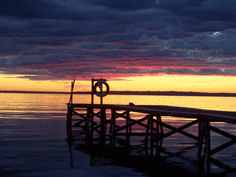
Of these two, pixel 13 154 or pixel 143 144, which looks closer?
pixel 13 154

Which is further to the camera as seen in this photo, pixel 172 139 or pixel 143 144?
pixel 172 139

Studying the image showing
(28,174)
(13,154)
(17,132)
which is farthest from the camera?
(17,132)

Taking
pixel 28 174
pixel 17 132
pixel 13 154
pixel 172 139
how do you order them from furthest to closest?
pixel 17 132 → pixel 172 139 → pixel 13 154 → pixel 28 174

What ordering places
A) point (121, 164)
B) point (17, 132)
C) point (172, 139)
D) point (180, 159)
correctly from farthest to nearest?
point (17, 132) < point (172, 139) < point (180, 159) < point (121, 164)

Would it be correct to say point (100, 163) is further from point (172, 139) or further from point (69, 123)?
point (69, 123)

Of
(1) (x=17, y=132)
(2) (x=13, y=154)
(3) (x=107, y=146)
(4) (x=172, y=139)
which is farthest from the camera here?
(1) (x=17, y=132)

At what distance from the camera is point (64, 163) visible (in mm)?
15766

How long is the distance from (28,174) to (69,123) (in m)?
16.9

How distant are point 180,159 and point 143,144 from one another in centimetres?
555

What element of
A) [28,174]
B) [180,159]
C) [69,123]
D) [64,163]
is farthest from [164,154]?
[69,123]

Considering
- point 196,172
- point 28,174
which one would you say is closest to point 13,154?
point 28,174

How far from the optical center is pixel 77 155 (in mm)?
18031

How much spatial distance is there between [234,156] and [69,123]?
16.0 meters

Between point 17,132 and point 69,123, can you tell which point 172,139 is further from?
Answer: point 17,132
